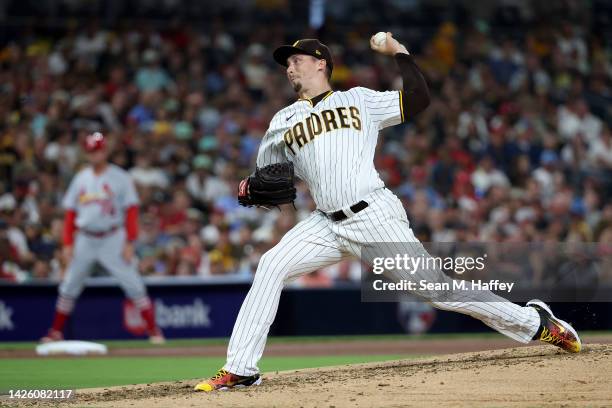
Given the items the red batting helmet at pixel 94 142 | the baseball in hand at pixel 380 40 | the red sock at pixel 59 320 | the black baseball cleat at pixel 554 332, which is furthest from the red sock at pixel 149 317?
the baseball in hand at pixel 380 40

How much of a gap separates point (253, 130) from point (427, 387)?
30.9ft

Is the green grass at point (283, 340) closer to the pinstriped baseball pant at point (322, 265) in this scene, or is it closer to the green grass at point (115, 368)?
the green grass at point (115, 368)

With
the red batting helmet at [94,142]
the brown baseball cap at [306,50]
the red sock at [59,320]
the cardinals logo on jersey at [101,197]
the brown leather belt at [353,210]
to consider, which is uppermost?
the red batting helmet at [94,142]

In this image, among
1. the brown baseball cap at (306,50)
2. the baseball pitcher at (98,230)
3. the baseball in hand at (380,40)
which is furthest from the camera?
the baseball pitcher at (98,230)

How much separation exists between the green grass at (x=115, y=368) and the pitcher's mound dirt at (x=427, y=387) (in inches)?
33.9

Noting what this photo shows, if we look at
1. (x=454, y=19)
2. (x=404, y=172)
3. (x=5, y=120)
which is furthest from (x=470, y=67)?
(x=5, y=120)

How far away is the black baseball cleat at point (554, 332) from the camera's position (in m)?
6.48

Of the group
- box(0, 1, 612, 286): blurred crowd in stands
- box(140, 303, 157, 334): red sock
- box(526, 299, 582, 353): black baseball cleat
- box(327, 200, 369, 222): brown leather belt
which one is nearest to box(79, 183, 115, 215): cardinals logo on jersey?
box(140, 303, 157, 334): red sock

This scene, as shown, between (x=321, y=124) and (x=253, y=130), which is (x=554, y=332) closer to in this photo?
(x=321, y=124)

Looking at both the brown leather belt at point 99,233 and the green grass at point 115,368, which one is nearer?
the green grass at point 115,368

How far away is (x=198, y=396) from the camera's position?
594 centimetres

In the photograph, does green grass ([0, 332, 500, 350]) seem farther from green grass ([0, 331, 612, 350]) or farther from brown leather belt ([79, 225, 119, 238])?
brown leather belt ([79, 225, 119, 238])

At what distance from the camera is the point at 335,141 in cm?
618

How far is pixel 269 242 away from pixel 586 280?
12.3ft
